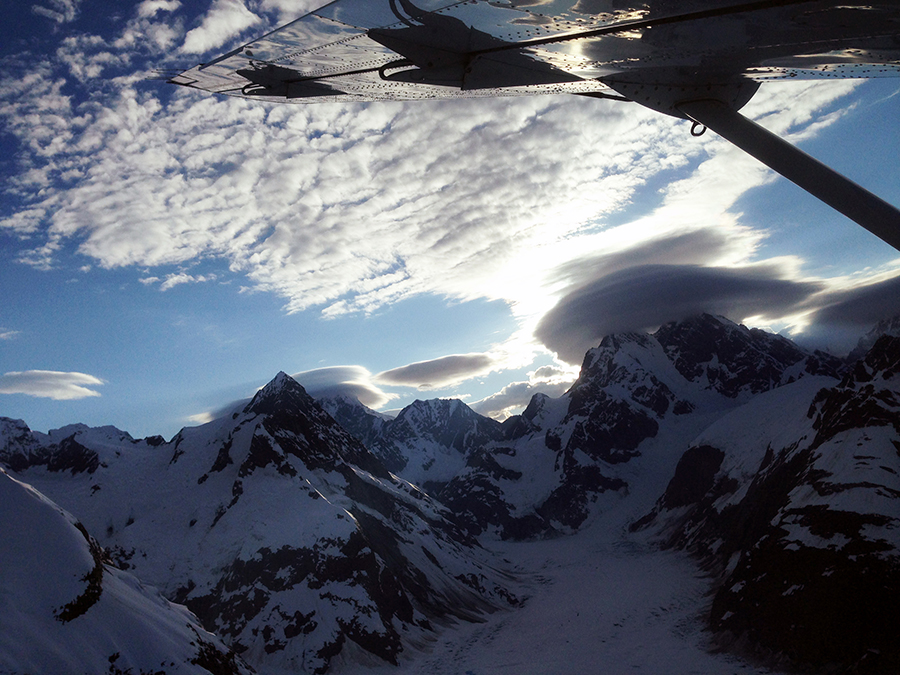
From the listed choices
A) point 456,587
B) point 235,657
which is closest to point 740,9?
point 235,657

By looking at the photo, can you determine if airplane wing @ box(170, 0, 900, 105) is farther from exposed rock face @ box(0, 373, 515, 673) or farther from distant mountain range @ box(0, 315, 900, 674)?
exposed rock face @ box(0, 373, 515, 673)

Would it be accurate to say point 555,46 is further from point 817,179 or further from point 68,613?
point 68,613

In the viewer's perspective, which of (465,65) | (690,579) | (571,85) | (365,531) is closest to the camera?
(465,65)

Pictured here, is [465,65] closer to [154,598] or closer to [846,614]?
[154,598]

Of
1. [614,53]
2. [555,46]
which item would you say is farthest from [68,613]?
[614,53]

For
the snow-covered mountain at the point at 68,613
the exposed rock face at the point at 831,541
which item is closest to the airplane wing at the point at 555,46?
the snow-covered mountain at the point at 68,613

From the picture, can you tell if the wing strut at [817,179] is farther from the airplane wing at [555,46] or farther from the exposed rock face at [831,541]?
the exposed rock face at [831,541]
